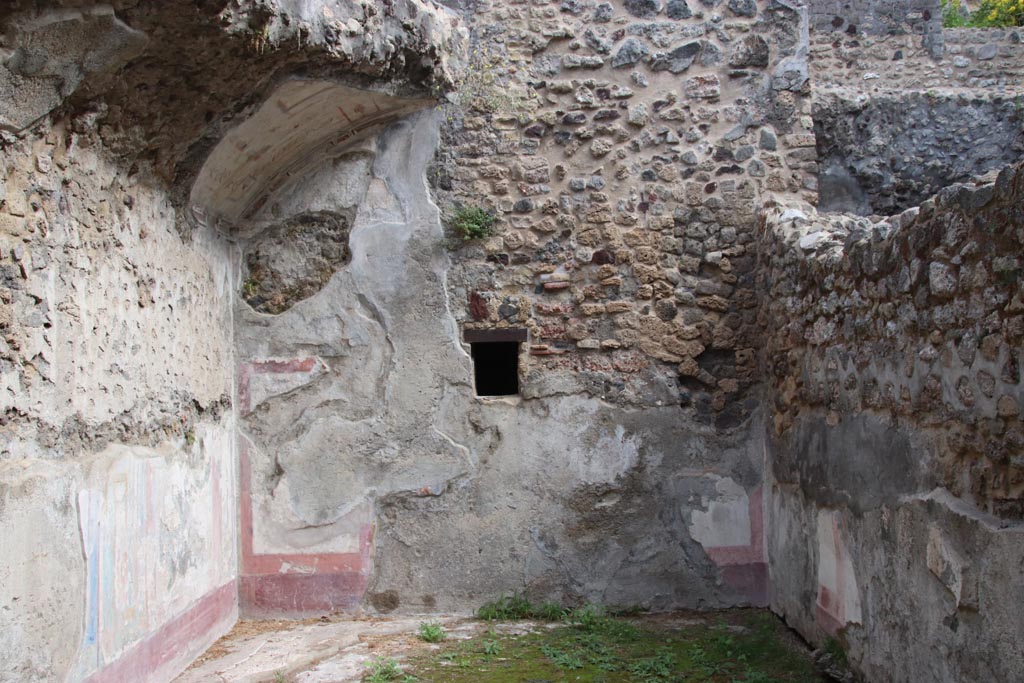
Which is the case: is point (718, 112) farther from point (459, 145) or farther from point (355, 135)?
point (355, 135)

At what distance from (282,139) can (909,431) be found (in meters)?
3.23

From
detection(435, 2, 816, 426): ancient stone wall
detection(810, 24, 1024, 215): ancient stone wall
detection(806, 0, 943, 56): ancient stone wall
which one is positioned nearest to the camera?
detection(435, 2, 816, 426): ancient stone wall

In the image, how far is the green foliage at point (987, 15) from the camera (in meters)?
9.41

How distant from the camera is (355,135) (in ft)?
15.4

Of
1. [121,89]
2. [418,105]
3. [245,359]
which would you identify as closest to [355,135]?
[418,105]

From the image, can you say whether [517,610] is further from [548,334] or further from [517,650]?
[548,334]

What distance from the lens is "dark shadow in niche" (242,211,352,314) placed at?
186 inches

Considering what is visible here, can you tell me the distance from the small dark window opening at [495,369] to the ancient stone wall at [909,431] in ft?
6.07

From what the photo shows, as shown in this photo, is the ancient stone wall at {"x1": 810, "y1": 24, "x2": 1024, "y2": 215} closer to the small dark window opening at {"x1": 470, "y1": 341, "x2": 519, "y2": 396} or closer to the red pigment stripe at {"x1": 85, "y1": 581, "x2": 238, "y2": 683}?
the small dark window opening at {"x1": 470, "y1": 341, "x2": 519, "y2": 396}

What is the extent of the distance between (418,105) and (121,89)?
6.21ft

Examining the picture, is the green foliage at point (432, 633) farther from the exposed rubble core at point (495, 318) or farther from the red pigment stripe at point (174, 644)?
the red pigment stripe at point (174, 644)

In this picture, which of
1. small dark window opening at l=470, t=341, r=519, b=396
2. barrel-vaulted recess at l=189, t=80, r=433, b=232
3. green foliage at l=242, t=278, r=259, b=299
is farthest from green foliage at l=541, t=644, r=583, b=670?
barrel-vaulted recess at l=189, t=80, r=433, b=232

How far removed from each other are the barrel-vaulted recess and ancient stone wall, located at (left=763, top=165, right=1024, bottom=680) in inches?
89.6

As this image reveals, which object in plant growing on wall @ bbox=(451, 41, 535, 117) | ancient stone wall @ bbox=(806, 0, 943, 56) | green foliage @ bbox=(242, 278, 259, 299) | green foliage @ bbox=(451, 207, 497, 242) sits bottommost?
green foliage @ bbox=(242, 278, 259, 299)
